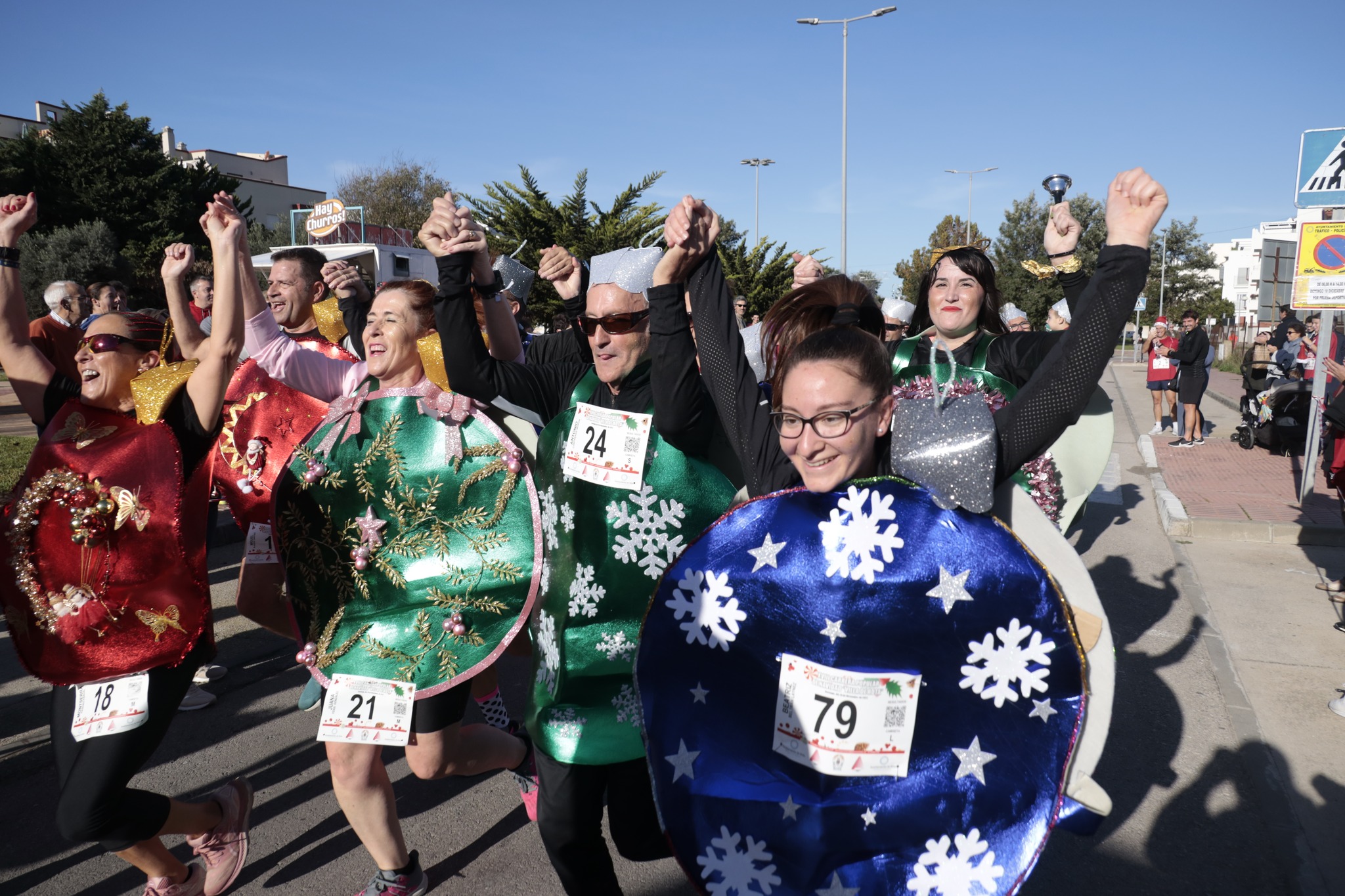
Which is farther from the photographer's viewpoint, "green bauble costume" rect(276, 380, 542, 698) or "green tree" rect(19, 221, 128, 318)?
"green tree" rect(19, 221, 128, 318)

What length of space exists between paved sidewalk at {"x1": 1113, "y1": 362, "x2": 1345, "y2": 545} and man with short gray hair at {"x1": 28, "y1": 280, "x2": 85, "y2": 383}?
28.6 feet

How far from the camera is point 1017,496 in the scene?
1.64 meters

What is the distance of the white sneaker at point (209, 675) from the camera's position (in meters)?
4.70

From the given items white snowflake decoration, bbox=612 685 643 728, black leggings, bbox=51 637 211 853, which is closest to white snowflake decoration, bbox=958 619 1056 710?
white snowflake decoration, bbox=612 685 643 728

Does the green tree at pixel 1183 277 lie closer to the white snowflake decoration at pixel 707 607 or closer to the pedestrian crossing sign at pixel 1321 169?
the pedestrian crossing sign at pixel 1321 169

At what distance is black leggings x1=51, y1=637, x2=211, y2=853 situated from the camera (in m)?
2.42

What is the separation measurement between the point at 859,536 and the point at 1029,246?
192 ft

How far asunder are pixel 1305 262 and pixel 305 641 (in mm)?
9095

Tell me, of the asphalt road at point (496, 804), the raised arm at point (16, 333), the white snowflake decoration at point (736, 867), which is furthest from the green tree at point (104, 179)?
the white snowflake decoration at point (736, 867)

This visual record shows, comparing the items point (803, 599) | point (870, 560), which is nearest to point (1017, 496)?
point (870, 560)

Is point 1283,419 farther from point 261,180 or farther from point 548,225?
point 261,180

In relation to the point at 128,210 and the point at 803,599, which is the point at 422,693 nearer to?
the point at 803,599

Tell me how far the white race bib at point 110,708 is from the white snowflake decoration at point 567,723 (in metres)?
1.17

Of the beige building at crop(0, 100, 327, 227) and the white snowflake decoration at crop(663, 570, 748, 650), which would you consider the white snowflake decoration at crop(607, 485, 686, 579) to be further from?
the beige building at crop(0, 100, 327, 227)
